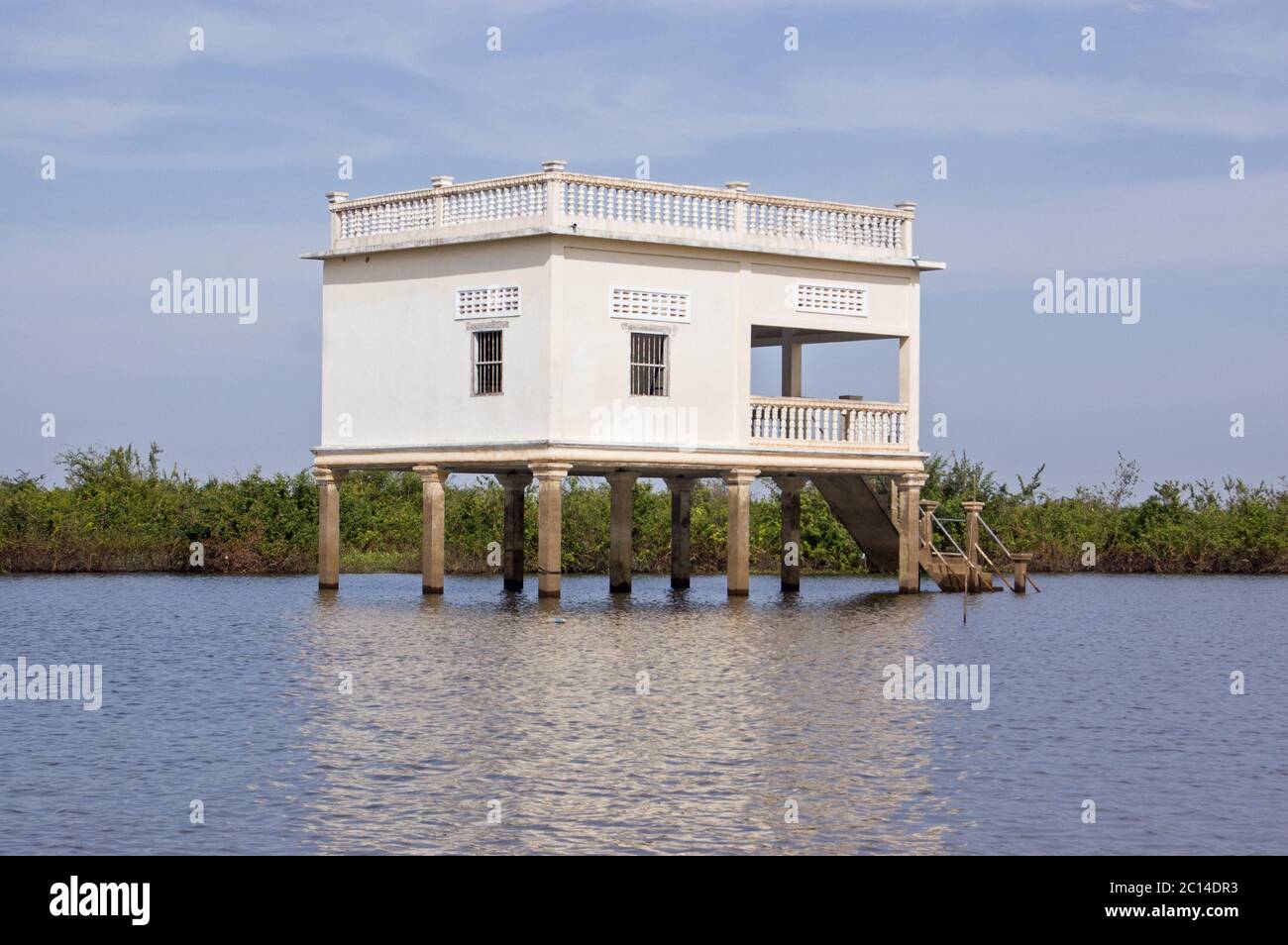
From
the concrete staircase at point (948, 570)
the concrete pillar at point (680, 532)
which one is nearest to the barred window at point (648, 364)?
the concrete pillar at point (680, 532)

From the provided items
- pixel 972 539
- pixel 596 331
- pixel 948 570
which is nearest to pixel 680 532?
pixel 948 570

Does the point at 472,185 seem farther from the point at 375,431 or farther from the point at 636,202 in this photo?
the point at 375,431

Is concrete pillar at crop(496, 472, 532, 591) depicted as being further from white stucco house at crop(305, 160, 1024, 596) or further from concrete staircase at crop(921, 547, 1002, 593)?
concrete staircase at crop(921, 547, 1002, 593)

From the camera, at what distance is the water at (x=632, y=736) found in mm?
15977

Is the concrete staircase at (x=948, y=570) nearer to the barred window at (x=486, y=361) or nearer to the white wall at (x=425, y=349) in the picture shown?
the white wall at (x=425, y=349)

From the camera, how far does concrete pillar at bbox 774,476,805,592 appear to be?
146 ft

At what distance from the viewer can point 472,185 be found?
1443 inches

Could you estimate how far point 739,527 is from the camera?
38469 millimetres

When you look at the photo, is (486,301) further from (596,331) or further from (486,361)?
(596,331)

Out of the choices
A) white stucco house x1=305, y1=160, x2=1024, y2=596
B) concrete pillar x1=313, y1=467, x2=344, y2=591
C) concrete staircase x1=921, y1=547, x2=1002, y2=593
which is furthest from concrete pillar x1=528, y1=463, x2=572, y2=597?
concrete staircase x1=921, y1=547, x2=1002, y2=593

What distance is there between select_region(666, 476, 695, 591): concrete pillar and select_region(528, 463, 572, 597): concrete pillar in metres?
8.04
